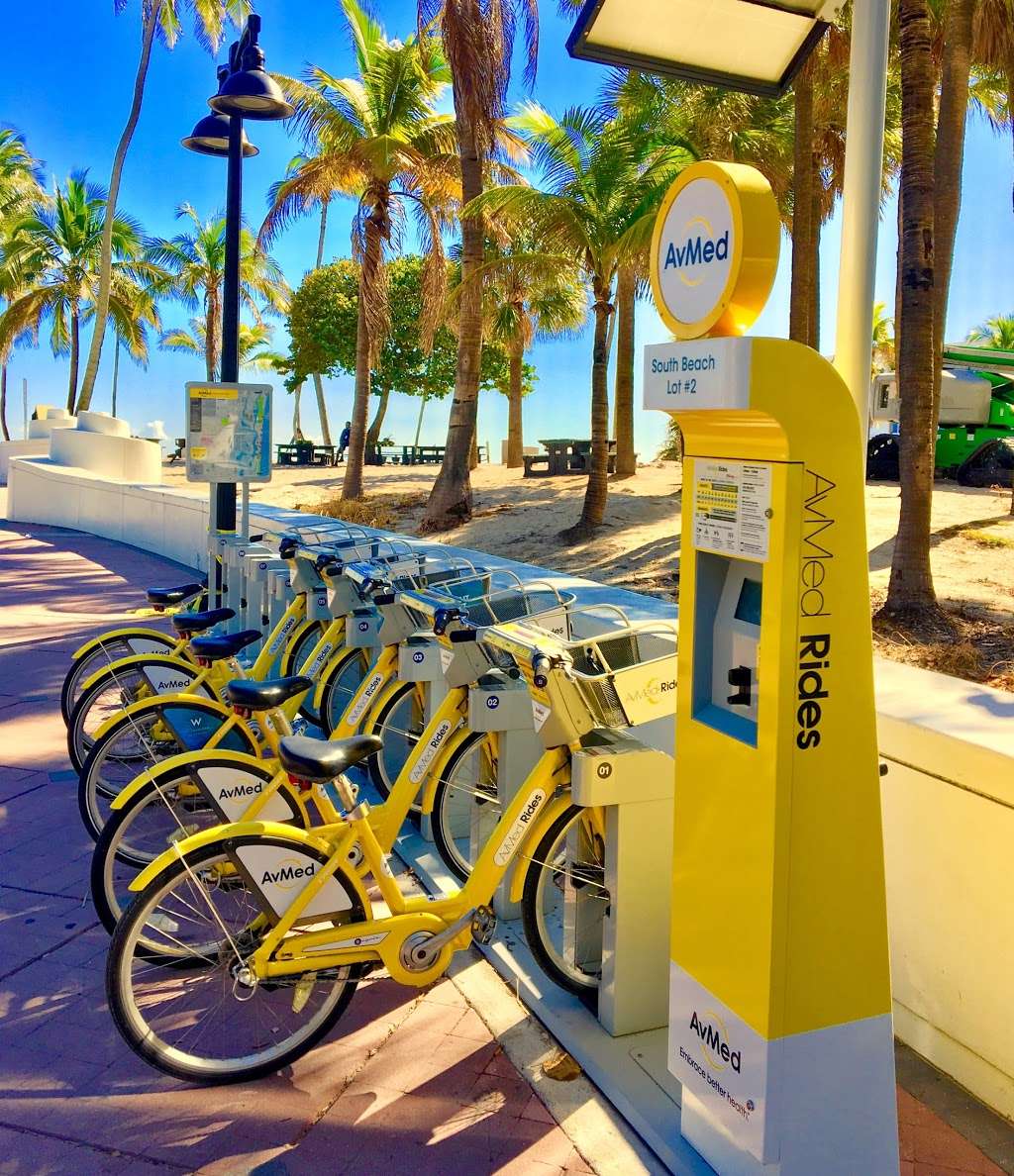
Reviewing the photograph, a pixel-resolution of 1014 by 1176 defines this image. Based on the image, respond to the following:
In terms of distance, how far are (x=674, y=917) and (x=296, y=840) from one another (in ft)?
3.48

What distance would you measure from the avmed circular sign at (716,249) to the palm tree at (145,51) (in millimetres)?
28616

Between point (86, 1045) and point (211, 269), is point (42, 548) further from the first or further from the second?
point (211, 269)

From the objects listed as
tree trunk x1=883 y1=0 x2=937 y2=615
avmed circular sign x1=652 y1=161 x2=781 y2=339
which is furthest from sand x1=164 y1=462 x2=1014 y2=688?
avmed circular sign x1=652 y1=161 x2=781 y2=339

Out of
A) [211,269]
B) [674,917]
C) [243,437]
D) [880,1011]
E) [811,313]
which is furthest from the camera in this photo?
[211,269]

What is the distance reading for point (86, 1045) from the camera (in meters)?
3.08

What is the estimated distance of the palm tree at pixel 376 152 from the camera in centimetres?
1811

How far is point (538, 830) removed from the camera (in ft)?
10.5

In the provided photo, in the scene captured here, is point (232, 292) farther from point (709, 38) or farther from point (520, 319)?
point (520, 319)

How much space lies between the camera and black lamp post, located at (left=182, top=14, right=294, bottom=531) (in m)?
7.66

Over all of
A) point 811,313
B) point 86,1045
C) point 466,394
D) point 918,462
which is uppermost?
point 811,313

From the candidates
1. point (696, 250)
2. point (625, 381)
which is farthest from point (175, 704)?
point (625, 381)

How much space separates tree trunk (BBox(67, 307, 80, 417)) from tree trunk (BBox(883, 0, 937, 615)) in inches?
1256

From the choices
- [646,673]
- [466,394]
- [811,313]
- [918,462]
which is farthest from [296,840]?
[811,313]

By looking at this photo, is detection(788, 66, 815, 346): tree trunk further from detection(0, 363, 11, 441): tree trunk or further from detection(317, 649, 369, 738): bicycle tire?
detection(0, 363, 11, 441): tree trunk
